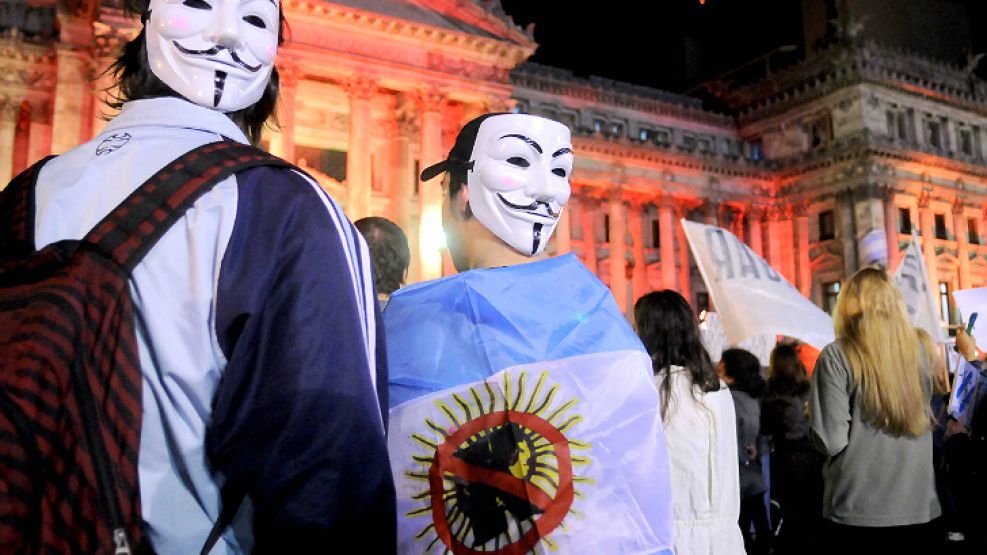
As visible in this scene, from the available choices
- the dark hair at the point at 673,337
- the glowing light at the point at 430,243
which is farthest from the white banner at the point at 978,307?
the glowing light at the point at 430,243

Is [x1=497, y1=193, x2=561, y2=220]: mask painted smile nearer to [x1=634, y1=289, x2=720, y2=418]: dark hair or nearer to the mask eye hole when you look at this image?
the mask eye hole

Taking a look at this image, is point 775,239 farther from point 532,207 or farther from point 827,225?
point 532,207

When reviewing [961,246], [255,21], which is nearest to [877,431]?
[255,21]

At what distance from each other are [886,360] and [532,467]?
11.5 feet

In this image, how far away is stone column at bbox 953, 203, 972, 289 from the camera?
133ft

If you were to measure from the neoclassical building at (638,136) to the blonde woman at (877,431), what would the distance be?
21874mm

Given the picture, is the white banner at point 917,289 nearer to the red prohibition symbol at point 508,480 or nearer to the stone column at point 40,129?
the red prohibition symbol at point 508,480

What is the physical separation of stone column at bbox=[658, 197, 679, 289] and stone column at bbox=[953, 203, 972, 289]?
15.5 metres


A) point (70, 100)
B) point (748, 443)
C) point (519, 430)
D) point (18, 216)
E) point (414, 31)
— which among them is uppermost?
point (414, 31)

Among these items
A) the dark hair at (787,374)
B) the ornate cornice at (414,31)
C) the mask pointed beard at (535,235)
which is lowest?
the dark hair at (787,374)

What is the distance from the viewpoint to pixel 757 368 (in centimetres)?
845

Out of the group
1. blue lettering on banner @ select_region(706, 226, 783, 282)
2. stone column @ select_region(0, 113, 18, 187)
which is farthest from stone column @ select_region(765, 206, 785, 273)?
stone column @ select_region(0, 113, 18, 187)

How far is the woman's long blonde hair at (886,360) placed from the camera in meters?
5.07

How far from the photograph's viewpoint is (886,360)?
16.7 feet
